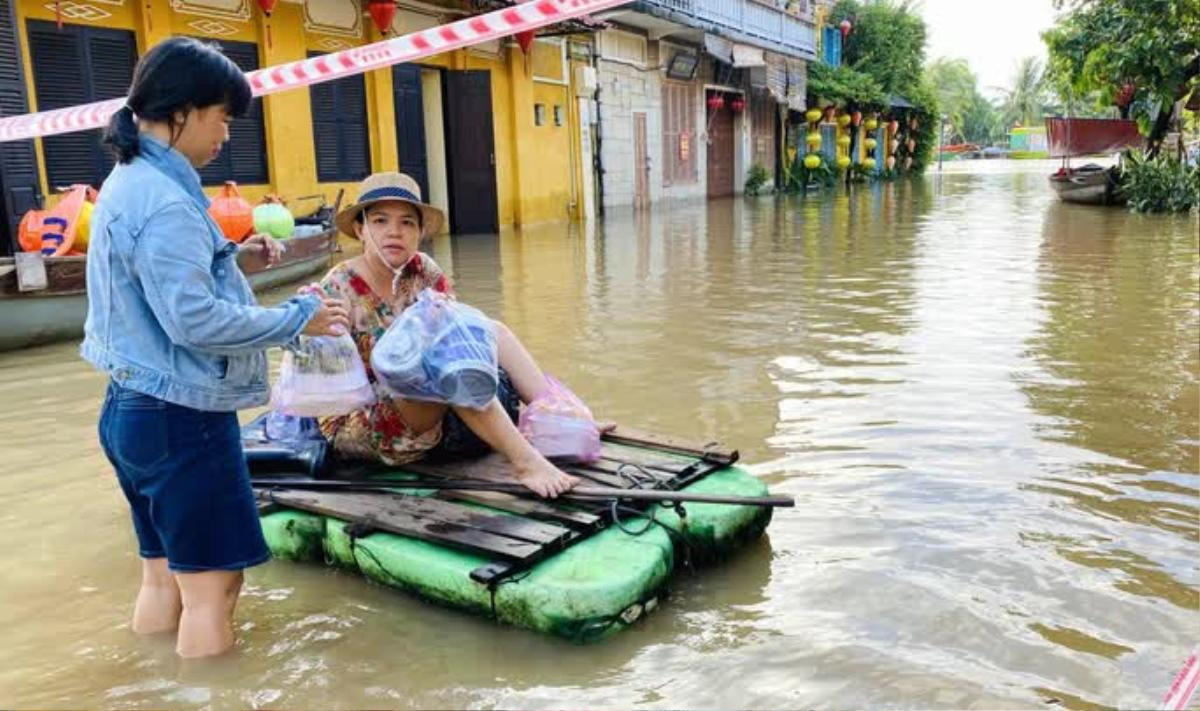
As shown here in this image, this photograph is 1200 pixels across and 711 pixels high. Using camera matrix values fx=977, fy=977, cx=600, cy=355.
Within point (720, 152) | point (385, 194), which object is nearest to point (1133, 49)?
point (720, 152)

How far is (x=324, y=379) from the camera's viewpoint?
311 centimetres

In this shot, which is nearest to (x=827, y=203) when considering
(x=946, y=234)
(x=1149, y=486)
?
(x=946, y=234)

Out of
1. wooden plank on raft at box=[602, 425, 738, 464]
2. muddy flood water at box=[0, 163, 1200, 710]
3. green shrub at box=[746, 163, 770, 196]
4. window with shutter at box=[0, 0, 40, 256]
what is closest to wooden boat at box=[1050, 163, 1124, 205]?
green shrub at box=[746, 163, 770, 196]

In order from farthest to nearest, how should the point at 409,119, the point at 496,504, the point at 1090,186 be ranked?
the point at 1090,186 < the point at 409,119 < the point at 496,504

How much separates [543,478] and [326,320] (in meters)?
0.98

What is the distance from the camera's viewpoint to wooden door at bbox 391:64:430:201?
14602mm

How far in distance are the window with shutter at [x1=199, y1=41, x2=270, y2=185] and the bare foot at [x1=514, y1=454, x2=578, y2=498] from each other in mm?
9845

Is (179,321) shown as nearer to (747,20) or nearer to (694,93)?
(694,93)

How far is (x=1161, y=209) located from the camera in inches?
680

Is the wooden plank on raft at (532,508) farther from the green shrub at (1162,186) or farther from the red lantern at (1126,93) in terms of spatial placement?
the red lantern at (1126,93)

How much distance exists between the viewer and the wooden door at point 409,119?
14602 millimetres

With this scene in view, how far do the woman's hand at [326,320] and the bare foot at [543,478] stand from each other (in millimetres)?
888

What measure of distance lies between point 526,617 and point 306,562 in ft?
3.40

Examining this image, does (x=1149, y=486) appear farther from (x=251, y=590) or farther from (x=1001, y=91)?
(x=1001, y=91)
